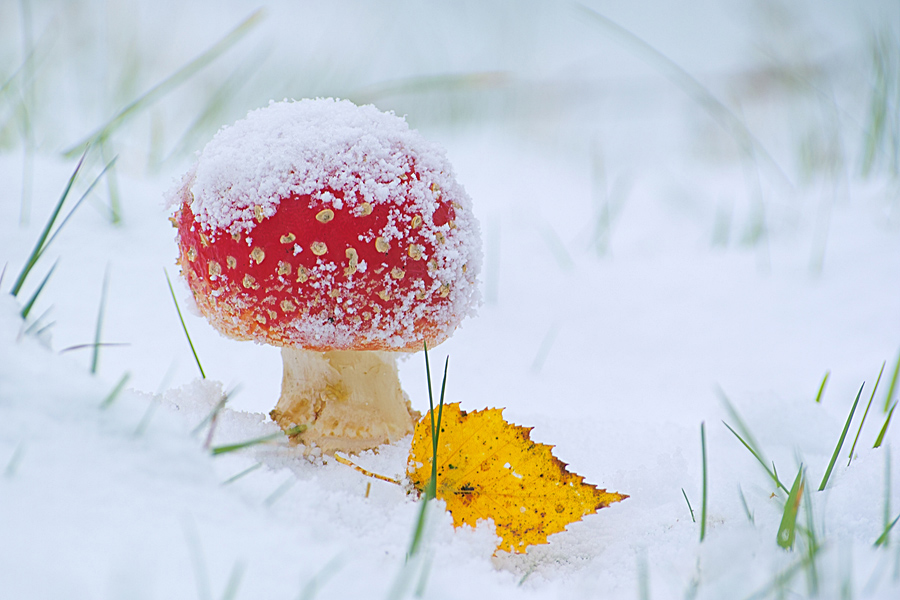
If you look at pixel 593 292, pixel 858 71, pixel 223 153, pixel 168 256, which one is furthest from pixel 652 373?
pixel 858 71

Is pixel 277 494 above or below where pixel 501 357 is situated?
below

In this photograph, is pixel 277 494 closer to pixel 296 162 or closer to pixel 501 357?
pixel 296 162

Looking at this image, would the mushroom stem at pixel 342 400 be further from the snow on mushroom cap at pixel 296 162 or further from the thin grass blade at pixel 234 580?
the thin grass blade at pixel 234 580

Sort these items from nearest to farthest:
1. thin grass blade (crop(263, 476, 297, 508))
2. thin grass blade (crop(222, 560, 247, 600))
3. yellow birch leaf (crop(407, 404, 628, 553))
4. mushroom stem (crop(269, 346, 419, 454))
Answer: thin grass blade (crop(222, 560, 247, 600))
thin grass blade (crop(263, 476, 297, 508))
yellow birch leaf (crop(407, 404, 628, 553))
mushroom stem (crop(269, 346, 419, 454))

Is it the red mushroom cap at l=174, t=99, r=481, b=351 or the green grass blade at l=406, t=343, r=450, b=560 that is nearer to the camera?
the green grass blade at l=406, t=343, r=450, b=560

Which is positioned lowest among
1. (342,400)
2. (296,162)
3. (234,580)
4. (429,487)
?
(234,580)

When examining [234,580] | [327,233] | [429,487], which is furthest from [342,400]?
[234,580]

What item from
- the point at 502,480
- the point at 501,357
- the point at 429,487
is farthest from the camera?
the point at 501,357

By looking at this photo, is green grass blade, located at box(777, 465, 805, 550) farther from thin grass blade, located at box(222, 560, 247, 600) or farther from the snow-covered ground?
thin grass blade, located at box(222, 560, 247, 600)

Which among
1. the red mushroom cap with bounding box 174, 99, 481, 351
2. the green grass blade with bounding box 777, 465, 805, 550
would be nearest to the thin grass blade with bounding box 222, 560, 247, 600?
the red mushroom cap with bounding box 174, 99, 481, 351
